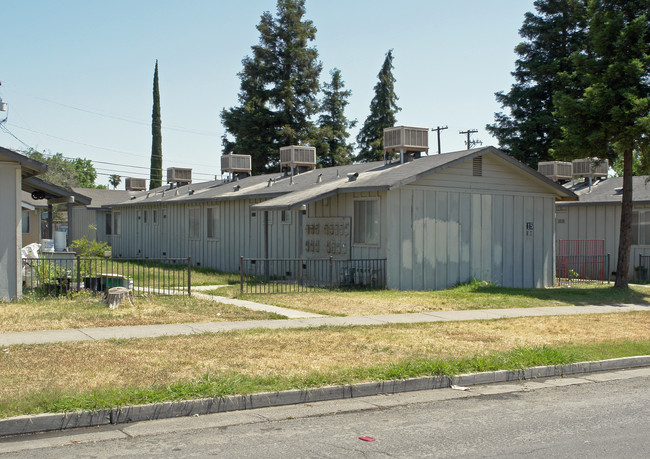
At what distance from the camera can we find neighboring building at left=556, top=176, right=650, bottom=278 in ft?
92.5

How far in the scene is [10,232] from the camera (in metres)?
15.5

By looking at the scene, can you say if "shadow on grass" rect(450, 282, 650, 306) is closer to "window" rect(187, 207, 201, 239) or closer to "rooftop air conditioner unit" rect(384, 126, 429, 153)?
"rooftop air conditioner unit" rect(384, 126, 429, 153)

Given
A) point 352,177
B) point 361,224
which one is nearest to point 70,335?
point 361,224

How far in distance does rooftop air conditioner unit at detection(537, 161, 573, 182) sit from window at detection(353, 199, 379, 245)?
14.6m

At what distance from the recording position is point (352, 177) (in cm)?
2288

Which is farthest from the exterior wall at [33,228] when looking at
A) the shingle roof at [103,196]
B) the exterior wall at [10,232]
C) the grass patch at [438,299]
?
the exterior wall at [10,232]

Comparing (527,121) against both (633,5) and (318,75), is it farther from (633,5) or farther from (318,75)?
(633,5)

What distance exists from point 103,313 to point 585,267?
2099 centimetres

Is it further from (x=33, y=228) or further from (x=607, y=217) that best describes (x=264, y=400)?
(x=33, y=228)

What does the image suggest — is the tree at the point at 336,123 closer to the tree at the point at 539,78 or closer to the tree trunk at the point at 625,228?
the tree at the point at 539,78

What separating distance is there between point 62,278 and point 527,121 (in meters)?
36.0

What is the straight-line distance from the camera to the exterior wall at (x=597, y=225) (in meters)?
28.4

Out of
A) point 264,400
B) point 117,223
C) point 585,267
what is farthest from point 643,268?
point 117,223

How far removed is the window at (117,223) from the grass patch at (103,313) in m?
24.0
